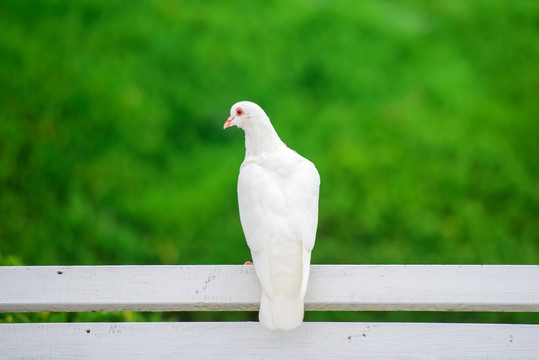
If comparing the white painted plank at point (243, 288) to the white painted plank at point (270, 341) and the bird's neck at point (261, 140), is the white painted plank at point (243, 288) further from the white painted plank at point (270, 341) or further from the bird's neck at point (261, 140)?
the bird's neck at point (261, 140)

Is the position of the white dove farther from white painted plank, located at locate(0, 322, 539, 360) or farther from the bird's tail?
white painted plank, located at locate(0, 322, 539, 360)

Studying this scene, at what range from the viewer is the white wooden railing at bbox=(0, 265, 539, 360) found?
1.68 metres

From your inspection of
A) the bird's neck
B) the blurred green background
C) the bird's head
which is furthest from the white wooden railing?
the blurred green background

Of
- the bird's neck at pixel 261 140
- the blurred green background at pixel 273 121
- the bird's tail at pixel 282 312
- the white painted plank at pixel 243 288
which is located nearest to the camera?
the bird's tail at pixel 282 312

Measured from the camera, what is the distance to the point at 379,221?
3.94 m

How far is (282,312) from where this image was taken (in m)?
1.61

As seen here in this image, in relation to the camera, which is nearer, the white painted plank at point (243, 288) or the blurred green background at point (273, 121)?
the white painted plank at point (243, 288)

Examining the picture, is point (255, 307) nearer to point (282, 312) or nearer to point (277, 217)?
point (282, 312)

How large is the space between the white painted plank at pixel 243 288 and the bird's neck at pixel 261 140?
559 mm

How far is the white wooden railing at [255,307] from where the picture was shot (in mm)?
1681

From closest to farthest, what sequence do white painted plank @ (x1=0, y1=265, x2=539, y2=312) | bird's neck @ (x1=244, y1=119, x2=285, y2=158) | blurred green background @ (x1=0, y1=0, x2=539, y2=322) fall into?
white painted plank @ (x1=0, y1=265, x2=539, y2=312)
bird's neck @ (x1=244, y1=119, x2=285, y2=158)
blurred green background @ (x1=0, y1=0, x2=539, y2=322)

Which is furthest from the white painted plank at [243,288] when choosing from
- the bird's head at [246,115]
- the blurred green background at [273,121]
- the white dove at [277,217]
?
the blurred green background at [273,121]

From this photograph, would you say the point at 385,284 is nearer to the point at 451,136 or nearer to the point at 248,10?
the point at 451,136

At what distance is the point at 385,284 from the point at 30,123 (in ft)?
11.8
